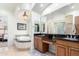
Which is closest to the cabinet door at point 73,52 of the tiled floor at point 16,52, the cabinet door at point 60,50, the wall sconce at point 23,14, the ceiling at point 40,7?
the cabinet door at point 60,50

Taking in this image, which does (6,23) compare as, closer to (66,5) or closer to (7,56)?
(7,56)

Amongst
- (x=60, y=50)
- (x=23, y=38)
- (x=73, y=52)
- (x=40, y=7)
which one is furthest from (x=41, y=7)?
(x=73, y=52)

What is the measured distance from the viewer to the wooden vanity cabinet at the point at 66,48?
237 centimetres

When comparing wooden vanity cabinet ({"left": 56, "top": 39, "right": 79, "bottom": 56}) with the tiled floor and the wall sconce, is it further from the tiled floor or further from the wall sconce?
the wall sconce

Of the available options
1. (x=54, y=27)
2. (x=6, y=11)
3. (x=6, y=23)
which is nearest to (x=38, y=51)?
(x=54, y=27)

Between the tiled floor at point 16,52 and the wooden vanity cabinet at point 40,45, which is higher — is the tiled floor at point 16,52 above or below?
below

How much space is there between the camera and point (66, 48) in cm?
247

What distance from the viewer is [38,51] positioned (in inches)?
102

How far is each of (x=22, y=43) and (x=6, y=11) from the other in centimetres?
70

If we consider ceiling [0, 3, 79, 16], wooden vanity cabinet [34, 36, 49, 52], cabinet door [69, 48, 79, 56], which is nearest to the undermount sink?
wooden vanity cabinet [34, 36, 49, 52]

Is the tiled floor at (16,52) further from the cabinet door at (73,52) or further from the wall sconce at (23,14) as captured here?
the wall sconce at (23,14)

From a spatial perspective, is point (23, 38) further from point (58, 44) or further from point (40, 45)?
point (58, 44)

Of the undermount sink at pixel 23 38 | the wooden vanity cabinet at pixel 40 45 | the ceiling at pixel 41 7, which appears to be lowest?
the wooden vanity cabinet at pixel 40 45

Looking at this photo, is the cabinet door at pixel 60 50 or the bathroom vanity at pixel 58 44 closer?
the bathroom vanity at pixel 58 44
